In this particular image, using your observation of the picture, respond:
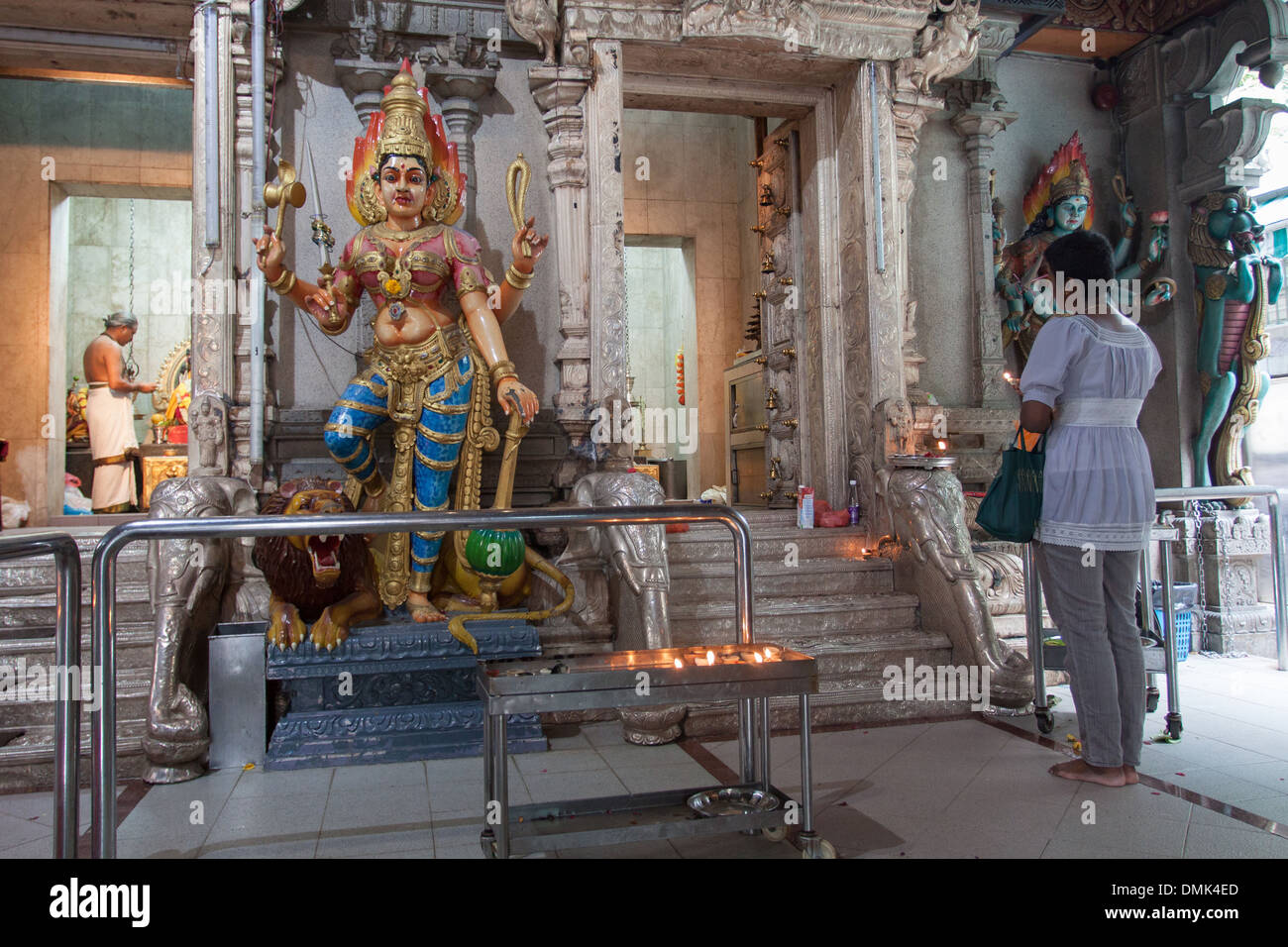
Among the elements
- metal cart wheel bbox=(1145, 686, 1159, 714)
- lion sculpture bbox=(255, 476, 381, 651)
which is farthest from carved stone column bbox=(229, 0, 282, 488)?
metal cart wheel bbox=(1145, 686, 1159, 714)

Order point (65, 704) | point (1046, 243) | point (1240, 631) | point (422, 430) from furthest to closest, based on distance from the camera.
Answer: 1. point (1046, 243)
2. point (1240, 631)
3. point (422, 430)
4. point (65, 704)

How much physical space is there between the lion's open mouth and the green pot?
27.3 inches

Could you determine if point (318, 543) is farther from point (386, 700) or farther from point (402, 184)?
point (402, 184)

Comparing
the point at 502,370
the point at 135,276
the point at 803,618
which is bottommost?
the point at 803,618

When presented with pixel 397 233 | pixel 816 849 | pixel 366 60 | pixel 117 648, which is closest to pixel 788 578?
pixel 816 849

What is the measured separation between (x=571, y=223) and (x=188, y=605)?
10.8 ft

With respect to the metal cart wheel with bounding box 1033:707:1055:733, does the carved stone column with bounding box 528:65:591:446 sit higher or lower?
higher

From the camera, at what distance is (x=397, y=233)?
16.1 feet

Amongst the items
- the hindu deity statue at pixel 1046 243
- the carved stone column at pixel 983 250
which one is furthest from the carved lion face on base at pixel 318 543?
the hindu deity statue at pixel 1046 243

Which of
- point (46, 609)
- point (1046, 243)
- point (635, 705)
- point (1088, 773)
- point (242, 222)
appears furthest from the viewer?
point (1046, 243)

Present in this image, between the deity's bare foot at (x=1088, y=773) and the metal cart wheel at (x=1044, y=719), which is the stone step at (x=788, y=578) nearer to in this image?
the metal cart wheel at (x=1044, y=719)

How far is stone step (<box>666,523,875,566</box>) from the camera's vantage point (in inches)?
224

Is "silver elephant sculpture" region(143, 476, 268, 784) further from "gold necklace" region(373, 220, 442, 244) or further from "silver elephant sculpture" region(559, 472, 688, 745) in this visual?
"silver elephant sculpture" region(559, 472, 688, 745)

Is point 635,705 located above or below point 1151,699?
above
